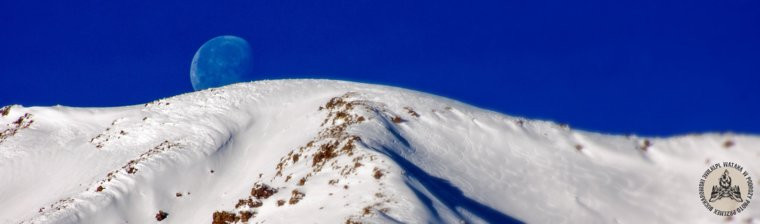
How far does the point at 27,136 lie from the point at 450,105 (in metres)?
27.8

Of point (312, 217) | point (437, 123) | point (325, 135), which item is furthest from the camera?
point (437, 123)

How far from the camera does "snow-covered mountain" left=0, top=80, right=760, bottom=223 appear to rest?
34.1 m

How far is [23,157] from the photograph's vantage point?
4891cm

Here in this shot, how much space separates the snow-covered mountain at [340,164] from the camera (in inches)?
1344

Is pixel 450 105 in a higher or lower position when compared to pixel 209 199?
higher

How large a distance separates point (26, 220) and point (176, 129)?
11.9 metres

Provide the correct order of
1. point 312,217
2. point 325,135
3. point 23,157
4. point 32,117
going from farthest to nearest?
point 32,117 → point 23,157 → point 325,135 → point 312,217

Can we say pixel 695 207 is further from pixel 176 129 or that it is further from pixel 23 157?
pixel 23 157

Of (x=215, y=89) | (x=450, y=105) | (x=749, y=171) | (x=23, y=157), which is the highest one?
(x=215, y=89)

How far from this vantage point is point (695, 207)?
1547 inches

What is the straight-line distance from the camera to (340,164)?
35656mm

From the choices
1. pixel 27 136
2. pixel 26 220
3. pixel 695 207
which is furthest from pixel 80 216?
pixel 695 207

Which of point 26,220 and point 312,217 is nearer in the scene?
point 312,217

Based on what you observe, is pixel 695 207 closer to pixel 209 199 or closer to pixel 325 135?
pixel 325 135
